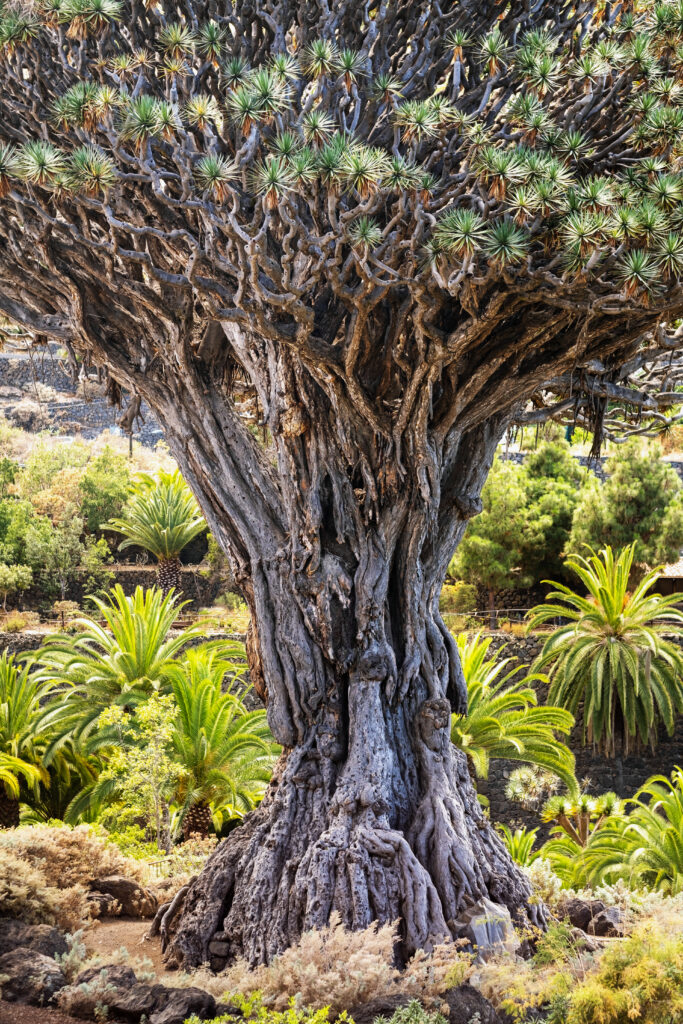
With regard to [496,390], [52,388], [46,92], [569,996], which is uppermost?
[52,388]

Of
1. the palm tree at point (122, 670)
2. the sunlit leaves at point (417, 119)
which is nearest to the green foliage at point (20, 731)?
the palm tree at point (122, 670)

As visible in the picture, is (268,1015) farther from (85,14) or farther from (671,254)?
(85,14)

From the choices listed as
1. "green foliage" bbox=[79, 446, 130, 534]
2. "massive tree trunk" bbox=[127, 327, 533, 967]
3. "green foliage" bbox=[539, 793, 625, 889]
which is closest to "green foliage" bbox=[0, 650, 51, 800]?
"massive tree trunk" bbox=[127, 327, 533, 967]

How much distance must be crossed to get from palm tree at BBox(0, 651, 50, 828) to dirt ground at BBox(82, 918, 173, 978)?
5065mm

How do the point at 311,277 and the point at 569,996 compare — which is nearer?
the point at 569,996

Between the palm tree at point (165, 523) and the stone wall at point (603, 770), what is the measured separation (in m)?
9.51

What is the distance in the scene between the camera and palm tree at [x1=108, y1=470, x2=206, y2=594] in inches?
949

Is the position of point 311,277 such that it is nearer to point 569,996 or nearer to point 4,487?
point 569,996

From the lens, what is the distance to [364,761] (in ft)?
20.1

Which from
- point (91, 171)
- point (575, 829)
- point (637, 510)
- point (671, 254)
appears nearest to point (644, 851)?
point (575, 829)

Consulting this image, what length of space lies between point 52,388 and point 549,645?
96.1 feet

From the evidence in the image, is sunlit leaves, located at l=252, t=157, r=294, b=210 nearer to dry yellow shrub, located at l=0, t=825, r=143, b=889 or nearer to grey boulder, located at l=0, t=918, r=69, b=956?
grey boulder, located at l=0, t=918, r=69, b=956

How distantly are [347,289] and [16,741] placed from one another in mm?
9252

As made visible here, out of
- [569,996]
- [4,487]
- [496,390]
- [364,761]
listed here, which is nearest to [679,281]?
[496,390]
